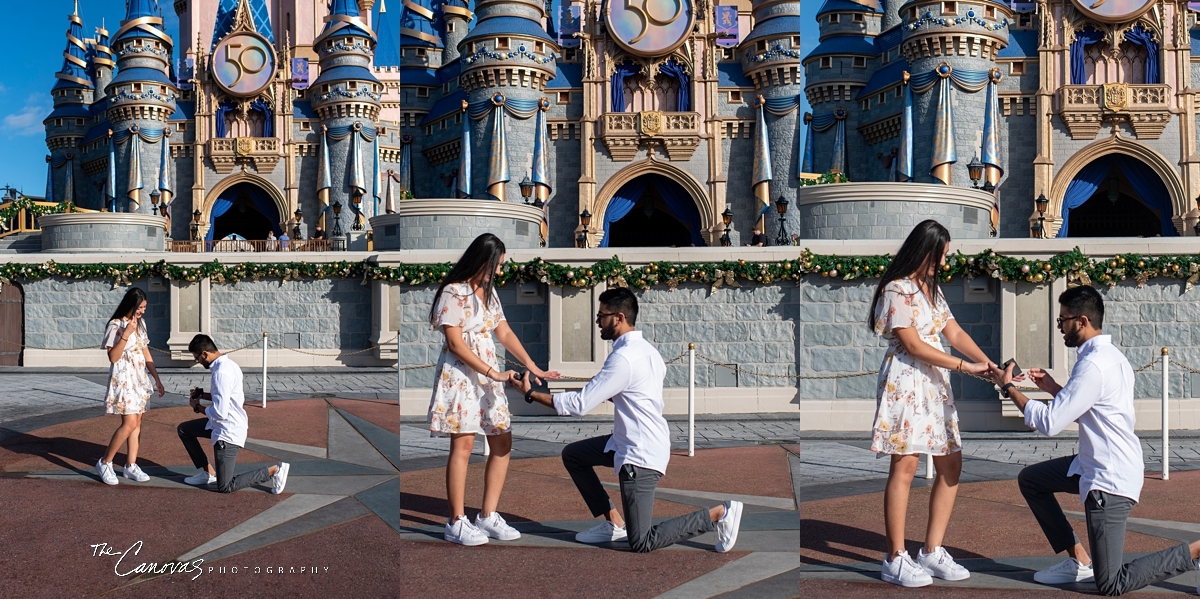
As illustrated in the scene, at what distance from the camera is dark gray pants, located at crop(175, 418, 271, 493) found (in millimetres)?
4289

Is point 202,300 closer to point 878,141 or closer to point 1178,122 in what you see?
point 878,141

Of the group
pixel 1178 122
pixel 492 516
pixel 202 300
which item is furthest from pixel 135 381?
pixel 1178 122

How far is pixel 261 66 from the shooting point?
20.5m

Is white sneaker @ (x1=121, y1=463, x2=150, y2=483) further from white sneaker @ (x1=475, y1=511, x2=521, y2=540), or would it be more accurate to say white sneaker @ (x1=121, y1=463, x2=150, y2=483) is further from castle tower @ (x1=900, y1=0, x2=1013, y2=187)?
castle tower @ (x1=900, y1=0, x2=1013, y2=187)

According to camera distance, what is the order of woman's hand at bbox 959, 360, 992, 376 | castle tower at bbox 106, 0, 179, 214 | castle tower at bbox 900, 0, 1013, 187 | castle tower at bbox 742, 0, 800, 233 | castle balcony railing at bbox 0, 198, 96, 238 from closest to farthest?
woman's hand at bbox 959, 360, 992, 376 → castle balcony railing at bbox 0, 198, 96, 238 → castle tower at bbox 106, 0, 179, 214 → castle tower at bbox 742, 0, 800, 233 → castle tower at bbox 900, 0, 1013, 187

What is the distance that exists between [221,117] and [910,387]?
2535 centimetres

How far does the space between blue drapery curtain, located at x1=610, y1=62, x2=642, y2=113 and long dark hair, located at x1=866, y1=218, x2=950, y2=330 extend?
1100cm

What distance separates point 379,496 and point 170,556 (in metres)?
0.99

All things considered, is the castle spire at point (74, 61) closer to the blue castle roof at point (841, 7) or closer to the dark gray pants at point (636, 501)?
the dark gray pants at point (636, 501)

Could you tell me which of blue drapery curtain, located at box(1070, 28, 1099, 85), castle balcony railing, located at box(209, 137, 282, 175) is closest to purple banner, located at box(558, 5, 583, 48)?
castle balcony railing, located at box(209, 137, 282, 175)

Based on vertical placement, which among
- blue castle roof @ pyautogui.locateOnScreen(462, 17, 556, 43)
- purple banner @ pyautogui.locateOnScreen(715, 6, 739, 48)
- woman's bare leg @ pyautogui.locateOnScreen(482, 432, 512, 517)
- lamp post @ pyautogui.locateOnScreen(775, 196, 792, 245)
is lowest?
woman's bare leg @ pyautogui.locateOnScreen(482, 432, 512, 517)

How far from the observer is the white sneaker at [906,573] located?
10.5 ft

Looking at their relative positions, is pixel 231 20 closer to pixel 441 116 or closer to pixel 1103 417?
pixel 441 116

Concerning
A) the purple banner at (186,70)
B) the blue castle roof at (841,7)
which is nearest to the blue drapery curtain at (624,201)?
the blue castle roof at (841,7)
